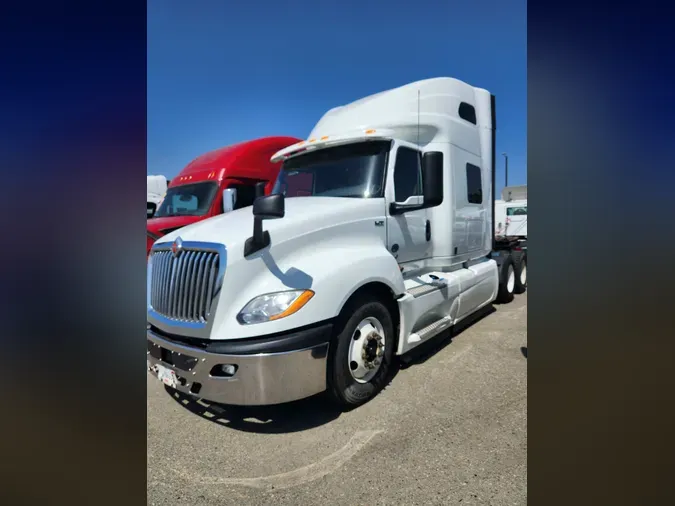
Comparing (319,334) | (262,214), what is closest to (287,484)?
(319,334)

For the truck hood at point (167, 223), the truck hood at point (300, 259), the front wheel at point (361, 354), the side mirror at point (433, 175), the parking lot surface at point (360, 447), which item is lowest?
the parking lot surface at point (360, 447)

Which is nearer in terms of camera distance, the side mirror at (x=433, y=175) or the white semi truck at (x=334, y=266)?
the white semi truck at (x=334, y=266)

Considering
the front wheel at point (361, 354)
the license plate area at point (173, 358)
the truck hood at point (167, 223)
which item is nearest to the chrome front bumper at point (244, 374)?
the license plate area at point (173, 358)

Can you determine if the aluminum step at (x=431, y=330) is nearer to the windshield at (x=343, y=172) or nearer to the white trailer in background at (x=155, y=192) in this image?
the windshield at (x=343, y=172)

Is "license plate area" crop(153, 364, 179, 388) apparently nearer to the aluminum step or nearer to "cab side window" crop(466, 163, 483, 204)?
the aluminum step

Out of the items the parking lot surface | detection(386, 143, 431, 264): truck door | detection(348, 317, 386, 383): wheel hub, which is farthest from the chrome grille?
Answer: detection(386, 143, 431, 264): truck door

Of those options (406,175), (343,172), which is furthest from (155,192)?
(406,175)

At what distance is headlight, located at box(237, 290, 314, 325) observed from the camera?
1.89m

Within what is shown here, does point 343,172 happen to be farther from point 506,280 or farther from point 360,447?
point 506,280

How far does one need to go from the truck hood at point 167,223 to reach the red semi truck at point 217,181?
0.02 m

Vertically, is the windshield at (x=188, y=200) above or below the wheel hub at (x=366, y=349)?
above

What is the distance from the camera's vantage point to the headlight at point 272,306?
1.89 m
